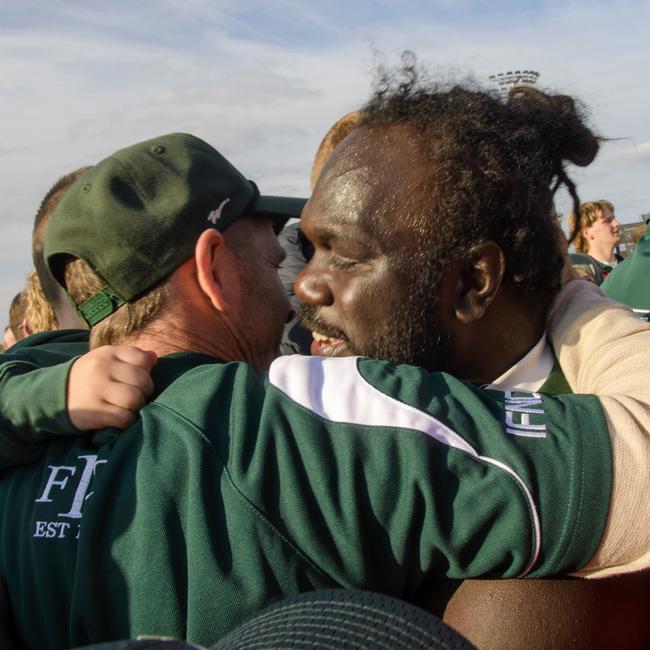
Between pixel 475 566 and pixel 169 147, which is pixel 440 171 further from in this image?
pixel 475 566

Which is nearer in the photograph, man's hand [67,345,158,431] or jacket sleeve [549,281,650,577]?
jacket sleeve [549,281,650,577]

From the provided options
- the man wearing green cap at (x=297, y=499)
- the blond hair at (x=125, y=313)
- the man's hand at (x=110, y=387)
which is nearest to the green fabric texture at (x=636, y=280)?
the blond hair at (x=125, y=313)

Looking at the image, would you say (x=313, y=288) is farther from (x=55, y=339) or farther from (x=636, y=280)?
(x=636, y=280)

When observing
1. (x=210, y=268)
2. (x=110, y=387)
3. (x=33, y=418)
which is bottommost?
(x=33, y=418)

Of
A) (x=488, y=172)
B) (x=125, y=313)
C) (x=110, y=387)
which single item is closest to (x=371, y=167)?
(x=488, y=172)

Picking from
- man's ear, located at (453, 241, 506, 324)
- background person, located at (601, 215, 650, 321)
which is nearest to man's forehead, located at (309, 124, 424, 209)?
man's ear, located at (453, 241, 506, 324)

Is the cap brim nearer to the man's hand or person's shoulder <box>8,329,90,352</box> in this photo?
the man's hand

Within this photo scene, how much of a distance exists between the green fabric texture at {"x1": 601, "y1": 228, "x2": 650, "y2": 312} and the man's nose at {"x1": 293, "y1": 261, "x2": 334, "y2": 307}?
297 centimetres

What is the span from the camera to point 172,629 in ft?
5.39

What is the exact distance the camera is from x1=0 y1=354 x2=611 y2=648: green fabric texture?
1.57 m

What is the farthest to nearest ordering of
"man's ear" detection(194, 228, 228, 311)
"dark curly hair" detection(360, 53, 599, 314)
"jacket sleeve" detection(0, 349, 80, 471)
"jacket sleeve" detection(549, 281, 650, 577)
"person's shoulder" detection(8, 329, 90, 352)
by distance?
1. "person's shoulder" detection(8, 329, 90, 352)
2. "man's ear" detection(194, 228, 228, 311)
3. "dark curly hair" detection(360, 53, 599, 314)
4. "jacket sleeve" detection(0, 349, 80, 471)
5. "jacket sleeve" detection(549, 281, 650, 577)

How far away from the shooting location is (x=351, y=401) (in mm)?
1666

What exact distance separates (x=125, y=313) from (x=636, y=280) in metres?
3.34

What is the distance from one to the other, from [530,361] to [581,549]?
2.44 ft
